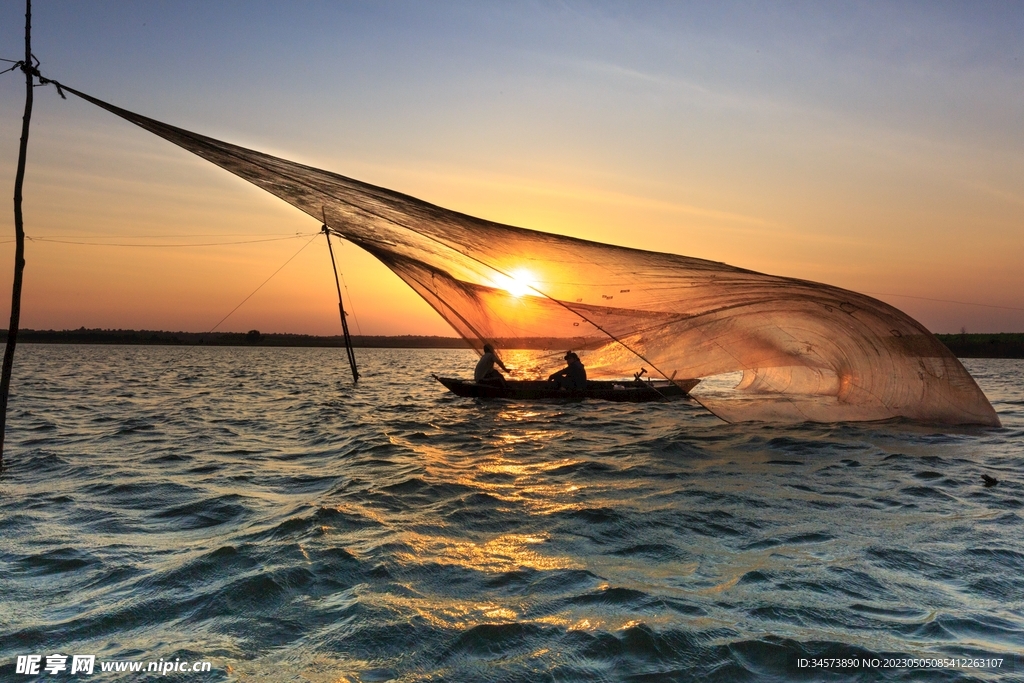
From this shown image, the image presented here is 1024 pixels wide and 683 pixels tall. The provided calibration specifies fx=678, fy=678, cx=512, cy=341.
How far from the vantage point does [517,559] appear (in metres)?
6.30

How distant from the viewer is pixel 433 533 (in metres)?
7.21

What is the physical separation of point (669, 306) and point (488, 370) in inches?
328

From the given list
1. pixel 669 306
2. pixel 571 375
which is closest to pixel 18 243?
pixel 669 306

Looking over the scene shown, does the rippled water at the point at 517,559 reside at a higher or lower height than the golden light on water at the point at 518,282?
lower

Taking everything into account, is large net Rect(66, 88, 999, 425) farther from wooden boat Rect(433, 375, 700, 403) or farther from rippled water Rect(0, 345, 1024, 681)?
rippled water Rect(0, 345, 1024, 681)

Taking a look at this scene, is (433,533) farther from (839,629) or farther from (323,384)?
(323,384)

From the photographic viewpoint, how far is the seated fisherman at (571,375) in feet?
66.7

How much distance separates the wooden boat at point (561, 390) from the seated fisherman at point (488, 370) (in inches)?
5.4

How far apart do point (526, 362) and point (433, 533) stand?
15.0 metres

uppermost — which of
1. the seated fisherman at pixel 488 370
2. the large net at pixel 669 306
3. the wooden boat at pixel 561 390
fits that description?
the large net at pixel 669 306

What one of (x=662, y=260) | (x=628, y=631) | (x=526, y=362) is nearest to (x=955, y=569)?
(x=628, y=631)

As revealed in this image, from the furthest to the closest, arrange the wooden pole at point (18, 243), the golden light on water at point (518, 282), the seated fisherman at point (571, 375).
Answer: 1. the seated fisherman at point (571, 375)
2. the golden light on water at point (518, 282)
3. the wooden pole at point (18, 243)

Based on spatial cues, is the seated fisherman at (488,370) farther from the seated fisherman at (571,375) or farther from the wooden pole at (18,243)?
the wooden pole at (18,243)

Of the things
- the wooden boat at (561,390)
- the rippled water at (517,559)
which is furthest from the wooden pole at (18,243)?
the wooden boat at (561,390)
